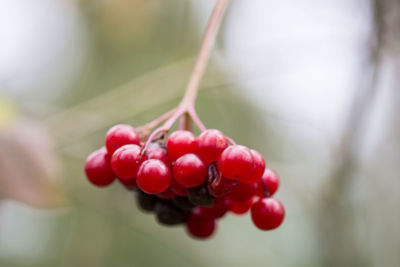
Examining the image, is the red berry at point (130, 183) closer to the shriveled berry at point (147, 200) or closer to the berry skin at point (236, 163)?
the shriveled berry at point (147, 200)

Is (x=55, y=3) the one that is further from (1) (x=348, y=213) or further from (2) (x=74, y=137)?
(1) (x=348, y=213)

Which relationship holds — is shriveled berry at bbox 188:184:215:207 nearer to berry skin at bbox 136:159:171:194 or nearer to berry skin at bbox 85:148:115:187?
berry skin at bbox 136:159:171:194

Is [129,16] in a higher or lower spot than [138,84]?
higher

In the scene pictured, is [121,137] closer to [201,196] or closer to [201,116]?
[201,196]

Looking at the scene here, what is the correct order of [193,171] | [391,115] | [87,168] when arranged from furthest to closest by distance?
[391,115] < [87,168] < [193,171]

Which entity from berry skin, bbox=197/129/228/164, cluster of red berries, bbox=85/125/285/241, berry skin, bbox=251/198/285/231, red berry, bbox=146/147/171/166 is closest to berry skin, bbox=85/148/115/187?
cluster of red berries, bbox=85/125/285/241

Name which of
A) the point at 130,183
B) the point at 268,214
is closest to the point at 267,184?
the point at 268,214

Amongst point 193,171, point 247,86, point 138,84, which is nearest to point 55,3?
point 138,84
